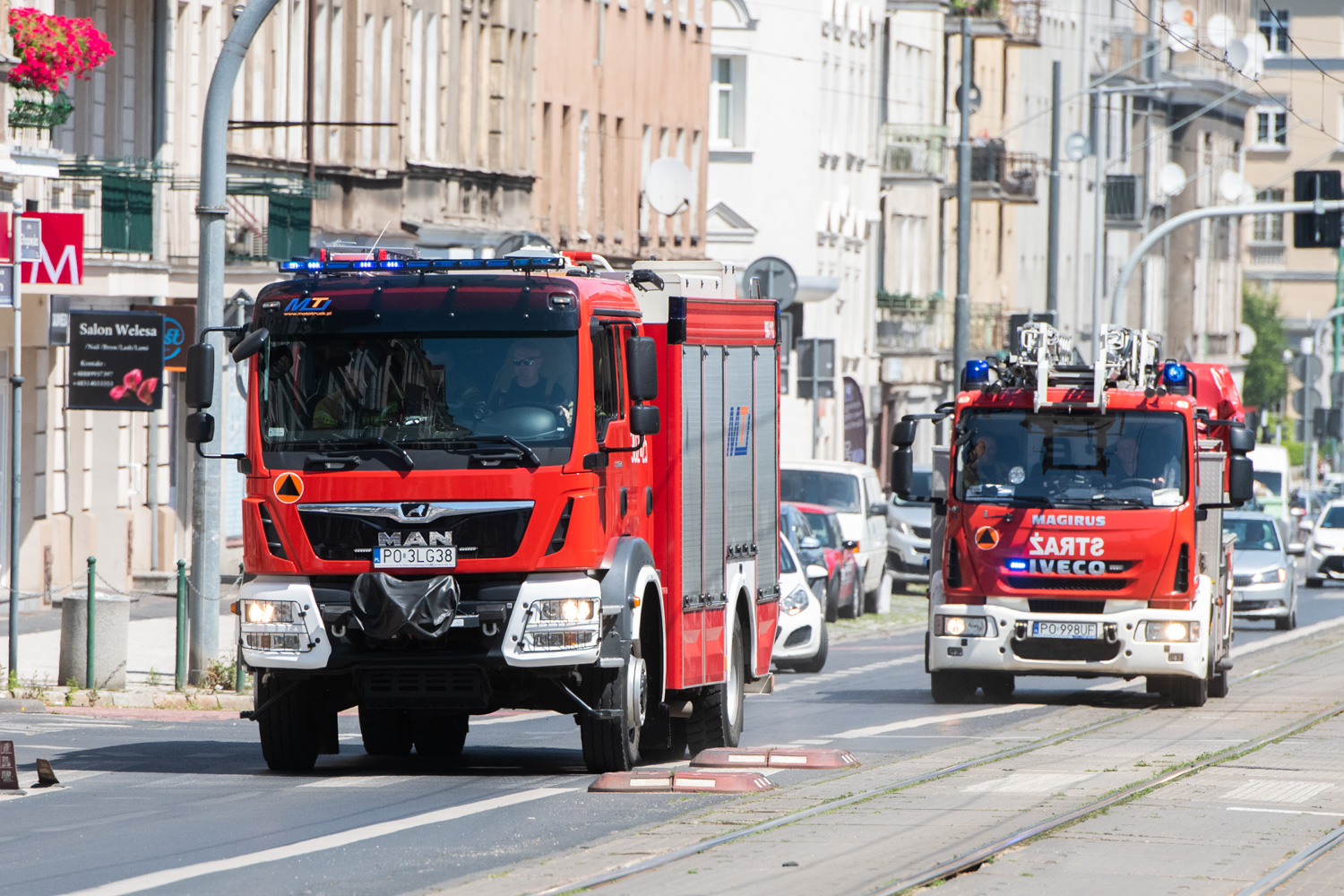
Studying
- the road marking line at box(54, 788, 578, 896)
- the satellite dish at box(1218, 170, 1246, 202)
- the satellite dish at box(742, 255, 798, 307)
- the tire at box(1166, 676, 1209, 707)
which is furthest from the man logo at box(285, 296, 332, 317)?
the satellite dish at box(1218, 170, 1246, 202)

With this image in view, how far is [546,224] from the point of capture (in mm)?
51062

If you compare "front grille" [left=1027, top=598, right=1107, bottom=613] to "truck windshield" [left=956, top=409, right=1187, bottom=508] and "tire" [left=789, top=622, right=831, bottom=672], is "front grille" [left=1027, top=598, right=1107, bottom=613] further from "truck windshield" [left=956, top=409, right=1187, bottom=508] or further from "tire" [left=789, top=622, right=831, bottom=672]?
"tire" [left=789, top=622, right=831, bottom=672]

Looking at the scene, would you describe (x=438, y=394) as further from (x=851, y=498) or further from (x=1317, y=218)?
(x=1317, y=218)

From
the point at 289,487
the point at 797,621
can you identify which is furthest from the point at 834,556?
the point at 289,487

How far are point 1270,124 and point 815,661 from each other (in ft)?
346

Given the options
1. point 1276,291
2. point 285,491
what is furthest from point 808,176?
point 1276,291

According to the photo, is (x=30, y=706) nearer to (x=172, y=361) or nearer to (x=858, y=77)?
(x=172, y=361)

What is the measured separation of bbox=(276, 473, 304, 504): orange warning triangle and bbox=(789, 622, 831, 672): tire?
525 inches

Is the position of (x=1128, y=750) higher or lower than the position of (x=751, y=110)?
lower

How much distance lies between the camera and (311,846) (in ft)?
42.1

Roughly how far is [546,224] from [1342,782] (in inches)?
1393

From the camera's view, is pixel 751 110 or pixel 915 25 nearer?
pixel 751 110

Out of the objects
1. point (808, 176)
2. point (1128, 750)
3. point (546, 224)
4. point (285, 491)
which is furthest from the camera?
point (808, 176)

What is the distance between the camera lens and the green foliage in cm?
11512
